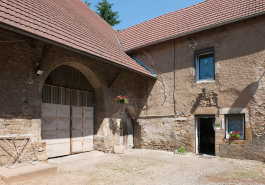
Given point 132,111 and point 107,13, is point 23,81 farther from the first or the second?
point 107,13

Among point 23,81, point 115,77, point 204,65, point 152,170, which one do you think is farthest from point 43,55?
point 204,65

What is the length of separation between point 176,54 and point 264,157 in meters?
4.62

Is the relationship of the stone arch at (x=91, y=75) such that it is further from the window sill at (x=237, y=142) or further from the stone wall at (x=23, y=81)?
the window sill at (x=237, y=142)

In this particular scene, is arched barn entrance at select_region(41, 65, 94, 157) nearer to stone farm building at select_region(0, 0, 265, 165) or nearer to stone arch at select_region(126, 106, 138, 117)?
stone farm building at select_region(0, 0, 265, 165)

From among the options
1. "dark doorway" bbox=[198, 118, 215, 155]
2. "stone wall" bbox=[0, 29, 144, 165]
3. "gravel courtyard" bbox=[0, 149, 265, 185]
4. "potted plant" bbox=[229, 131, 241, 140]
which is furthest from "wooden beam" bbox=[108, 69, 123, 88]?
"dark doorway" bbox=[198, 118, 215, 155]

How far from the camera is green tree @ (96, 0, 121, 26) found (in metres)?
18.8

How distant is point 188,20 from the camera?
916cm

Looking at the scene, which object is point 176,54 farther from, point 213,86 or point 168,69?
point 213,86

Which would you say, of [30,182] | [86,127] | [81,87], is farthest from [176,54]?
[30,182]

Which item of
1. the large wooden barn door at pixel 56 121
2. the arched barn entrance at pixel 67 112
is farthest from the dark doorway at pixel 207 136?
the large wooden barn door at pixel 56 121

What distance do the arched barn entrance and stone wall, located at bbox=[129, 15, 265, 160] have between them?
2.57m

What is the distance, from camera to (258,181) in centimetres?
482

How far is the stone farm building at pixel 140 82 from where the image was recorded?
18.6ft

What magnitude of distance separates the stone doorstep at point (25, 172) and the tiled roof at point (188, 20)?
6.19m
